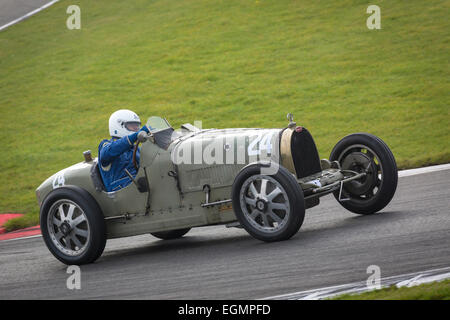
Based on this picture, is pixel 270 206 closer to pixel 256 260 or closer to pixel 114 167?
pixel 256 260

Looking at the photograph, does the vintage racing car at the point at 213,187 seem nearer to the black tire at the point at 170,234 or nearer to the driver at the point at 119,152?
the driver at the point at 119,152

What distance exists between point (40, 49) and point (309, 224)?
2132cm

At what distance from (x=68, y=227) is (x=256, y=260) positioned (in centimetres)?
230

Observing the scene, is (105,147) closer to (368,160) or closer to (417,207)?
(368,160)

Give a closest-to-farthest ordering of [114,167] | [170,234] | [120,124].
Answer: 1. [114,167]
2. [120,124]
3. [170,234]

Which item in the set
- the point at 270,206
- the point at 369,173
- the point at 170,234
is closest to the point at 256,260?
the point at 270,206

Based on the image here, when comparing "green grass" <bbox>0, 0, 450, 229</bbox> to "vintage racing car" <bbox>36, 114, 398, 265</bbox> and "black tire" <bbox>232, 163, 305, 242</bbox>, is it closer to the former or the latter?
"vintage racing car" <bbox>36, 114, 398, 265</bbox>

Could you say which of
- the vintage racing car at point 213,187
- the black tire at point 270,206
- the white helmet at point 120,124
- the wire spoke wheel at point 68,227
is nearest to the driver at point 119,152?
the white helmet at point 120,124

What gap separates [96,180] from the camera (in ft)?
24.1

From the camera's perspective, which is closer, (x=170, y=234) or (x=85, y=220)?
(x=85, y=220)

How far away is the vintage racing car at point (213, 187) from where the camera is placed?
6395 mm

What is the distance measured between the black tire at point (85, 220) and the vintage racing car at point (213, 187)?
11 mm

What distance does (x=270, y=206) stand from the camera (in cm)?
633
